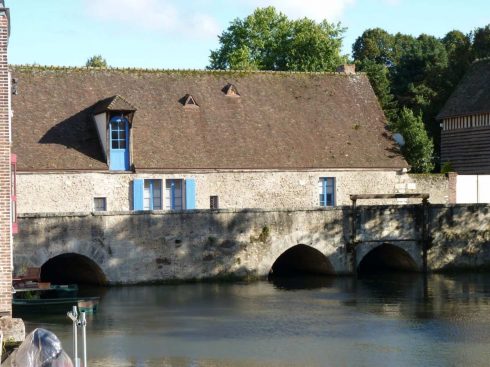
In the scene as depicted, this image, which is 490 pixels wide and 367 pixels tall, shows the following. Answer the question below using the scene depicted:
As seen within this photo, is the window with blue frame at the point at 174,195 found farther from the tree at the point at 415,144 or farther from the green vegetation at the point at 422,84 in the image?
the green vegetation at the point at 422,84

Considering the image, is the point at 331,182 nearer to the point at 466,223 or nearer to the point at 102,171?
the point at 466,223

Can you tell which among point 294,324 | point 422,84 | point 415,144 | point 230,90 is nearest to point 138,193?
point 230,90

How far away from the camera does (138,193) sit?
→ 30266 millimetres

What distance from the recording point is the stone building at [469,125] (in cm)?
3784

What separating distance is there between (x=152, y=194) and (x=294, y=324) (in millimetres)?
10181

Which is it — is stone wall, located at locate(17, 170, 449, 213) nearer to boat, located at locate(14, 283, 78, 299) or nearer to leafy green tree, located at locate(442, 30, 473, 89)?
boat, located at locate(14, 283, 78, 299)

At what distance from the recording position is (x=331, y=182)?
3297 cm

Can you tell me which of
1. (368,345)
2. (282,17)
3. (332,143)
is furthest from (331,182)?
(282,17)

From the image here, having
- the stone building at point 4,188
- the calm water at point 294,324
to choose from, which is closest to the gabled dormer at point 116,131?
the calm water at point 294,324

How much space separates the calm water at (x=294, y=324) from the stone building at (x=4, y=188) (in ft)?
6.11

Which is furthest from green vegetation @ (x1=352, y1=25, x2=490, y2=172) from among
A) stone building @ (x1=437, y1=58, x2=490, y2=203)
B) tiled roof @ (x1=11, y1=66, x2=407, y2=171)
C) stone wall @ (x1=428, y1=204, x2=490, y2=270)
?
stone wall @ (x1=428, y1=204, x2=490, y2=270)

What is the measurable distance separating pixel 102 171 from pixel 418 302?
398 inches

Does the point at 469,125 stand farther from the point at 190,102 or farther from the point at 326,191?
the point at 190,102

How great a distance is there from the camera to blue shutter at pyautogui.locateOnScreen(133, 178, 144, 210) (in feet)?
99.2
